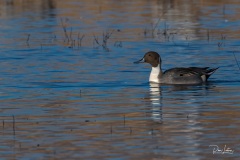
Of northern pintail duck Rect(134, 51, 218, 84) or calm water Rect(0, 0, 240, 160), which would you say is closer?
calm water Rect(0, 0, 240, 160)

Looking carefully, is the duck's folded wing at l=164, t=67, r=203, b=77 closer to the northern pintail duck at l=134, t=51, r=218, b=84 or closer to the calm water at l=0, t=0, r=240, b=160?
the northern pintail duck at l=134, t=51, r=218, b=84

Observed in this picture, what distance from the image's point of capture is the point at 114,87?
53.8ft

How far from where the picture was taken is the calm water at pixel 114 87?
36.0 ft

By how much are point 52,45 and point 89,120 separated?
10.3m

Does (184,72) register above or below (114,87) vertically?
above

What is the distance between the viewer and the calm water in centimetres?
1098

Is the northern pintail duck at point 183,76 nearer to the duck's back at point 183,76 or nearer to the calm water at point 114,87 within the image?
the duck's back at point 183,76
